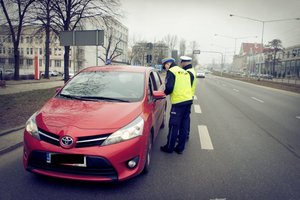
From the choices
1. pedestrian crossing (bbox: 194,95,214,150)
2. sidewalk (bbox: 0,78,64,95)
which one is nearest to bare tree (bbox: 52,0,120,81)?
sidewalk (bbox: 0,78,64,95)

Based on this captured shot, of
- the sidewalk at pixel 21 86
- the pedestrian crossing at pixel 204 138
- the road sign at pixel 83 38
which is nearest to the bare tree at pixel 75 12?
the sidewalk at pixel 21 86

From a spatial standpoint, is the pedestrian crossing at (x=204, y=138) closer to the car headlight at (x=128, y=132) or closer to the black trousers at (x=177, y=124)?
the black trousers at (x=177, y=124)

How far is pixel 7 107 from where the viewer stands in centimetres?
802

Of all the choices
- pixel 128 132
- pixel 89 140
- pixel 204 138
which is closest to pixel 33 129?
pixel 89 140

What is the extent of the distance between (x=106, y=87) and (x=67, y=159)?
65.3 inches

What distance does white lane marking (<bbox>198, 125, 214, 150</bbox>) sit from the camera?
5.18m

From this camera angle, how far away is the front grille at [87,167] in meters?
2.89

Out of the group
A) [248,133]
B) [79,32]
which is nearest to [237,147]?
[248,133]

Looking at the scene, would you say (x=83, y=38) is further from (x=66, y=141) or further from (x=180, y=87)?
(x=66, y=141)

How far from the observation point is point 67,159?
9.57 ft

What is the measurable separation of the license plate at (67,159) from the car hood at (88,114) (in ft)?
1.15

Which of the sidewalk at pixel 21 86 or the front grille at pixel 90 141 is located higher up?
the front grille at pixel 90 141

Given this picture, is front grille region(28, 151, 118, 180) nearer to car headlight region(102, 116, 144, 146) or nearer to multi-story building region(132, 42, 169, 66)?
car headlight region(102, 116, 144, 146)

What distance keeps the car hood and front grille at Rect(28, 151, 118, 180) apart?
0.38 m
